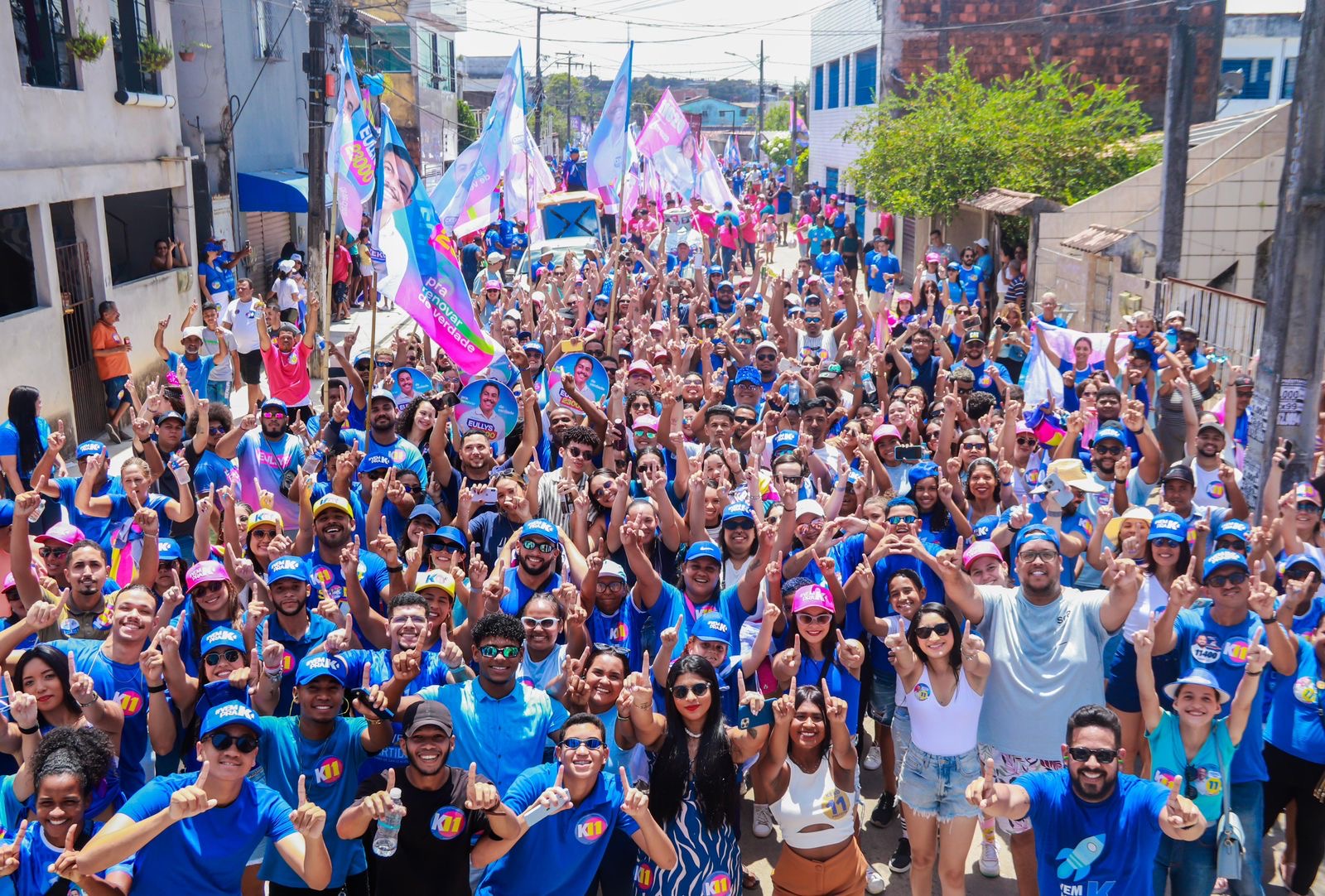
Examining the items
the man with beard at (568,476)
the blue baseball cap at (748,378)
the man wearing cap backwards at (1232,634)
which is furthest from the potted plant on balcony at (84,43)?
the man wearing cap backwards at (1232,634)

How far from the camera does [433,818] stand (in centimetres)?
397

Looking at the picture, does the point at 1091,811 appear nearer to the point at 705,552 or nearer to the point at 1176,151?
the point at 705,552

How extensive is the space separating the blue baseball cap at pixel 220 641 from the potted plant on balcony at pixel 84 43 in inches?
416

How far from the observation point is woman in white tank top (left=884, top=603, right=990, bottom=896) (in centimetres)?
473

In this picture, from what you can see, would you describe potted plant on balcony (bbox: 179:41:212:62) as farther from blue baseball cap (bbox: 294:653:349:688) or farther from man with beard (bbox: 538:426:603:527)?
blue baseball cap (bbox: 294:653:349:688)

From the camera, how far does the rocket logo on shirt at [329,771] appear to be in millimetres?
4266

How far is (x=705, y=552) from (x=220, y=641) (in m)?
2.06

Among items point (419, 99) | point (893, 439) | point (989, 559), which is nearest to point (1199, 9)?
point (419, 99)

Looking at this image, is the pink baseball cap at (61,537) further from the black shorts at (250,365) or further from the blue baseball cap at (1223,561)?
the black shorts at (250,365)

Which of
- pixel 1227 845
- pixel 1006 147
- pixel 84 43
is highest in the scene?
pixel 84 43

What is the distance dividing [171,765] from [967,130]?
17.7m

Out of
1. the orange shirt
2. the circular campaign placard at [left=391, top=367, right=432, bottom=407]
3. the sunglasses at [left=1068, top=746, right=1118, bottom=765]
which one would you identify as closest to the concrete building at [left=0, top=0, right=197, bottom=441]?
the orange shirt

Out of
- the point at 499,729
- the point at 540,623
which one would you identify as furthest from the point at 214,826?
the point at 540,623

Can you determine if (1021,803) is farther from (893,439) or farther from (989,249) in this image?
(989,249)
